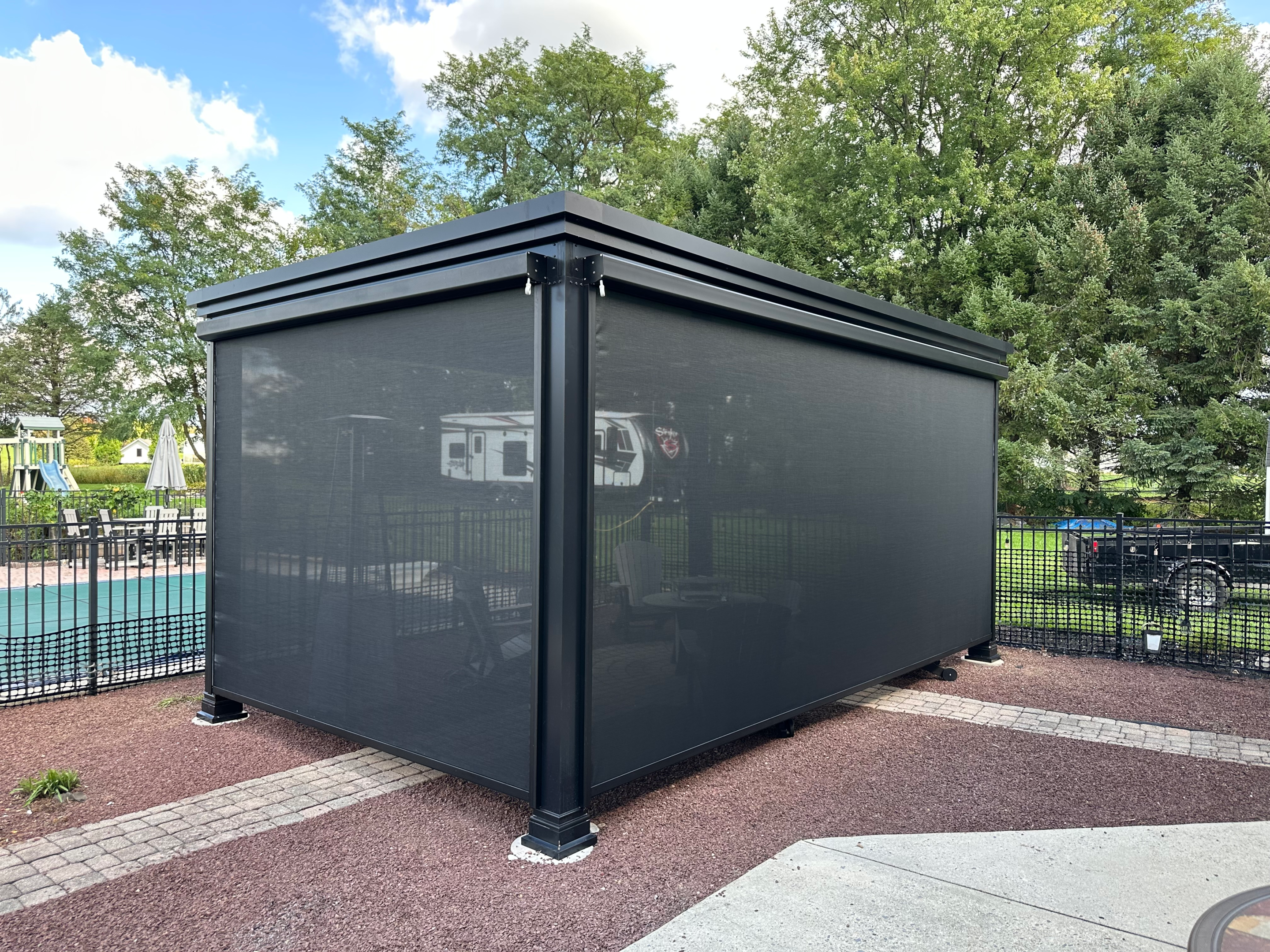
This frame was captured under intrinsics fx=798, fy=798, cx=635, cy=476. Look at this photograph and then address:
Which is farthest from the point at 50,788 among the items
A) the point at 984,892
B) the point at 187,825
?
the point at 984,892

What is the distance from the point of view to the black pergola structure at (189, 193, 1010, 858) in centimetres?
354

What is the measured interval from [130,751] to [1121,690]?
7.27 meters

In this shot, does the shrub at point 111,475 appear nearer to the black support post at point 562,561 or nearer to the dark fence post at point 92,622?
the dark fence post at point 92,622

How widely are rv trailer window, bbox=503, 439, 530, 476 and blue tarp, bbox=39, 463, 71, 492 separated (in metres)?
17.4

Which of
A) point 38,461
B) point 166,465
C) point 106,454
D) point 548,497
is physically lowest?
point 548,497

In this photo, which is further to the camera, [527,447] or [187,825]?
[187,825]

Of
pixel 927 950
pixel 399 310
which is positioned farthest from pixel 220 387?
pixel 927 950

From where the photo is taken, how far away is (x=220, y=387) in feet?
17.7

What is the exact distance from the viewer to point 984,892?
3.16m

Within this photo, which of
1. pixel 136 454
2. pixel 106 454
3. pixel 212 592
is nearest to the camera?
pixel 212 592

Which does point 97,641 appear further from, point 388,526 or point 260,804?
point 388,526

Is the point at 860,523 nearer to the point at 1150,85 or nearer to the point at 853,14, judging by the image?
the point at 1150,85

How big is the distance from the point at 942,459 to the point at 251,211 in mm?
26797

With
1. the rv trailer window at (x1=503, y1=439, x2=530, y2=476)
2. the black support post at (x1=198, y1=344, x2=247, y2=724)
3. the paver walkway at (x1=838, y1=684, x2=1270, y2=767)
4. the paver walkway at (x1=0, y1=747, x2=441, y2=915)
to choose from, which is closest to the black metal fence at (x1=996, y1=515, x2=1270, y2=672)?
the paver walkway at (x1=838, y1=684, x2=1270, y2=767)
